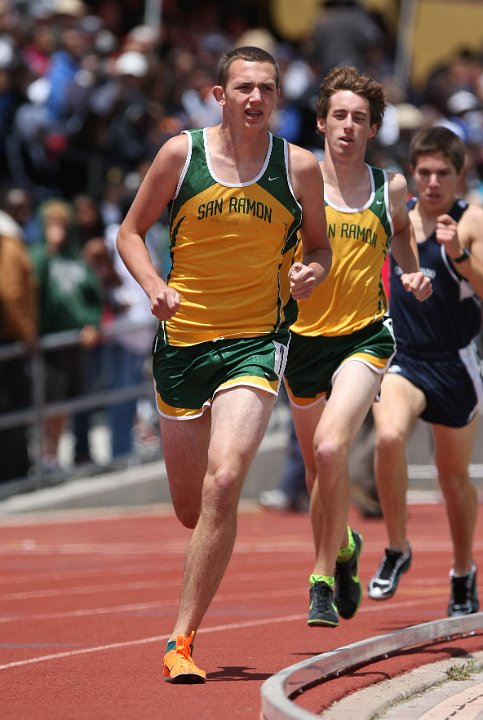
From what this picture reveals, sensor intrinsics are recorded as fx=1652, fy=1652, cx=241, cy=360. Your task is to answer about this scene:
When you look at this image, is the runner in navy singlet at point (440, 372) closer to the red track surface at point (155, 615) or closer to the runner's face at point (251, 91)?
the red track surface at point (155, 615)

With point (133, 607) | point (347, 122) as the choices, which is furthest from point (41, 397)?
point (347, 122)

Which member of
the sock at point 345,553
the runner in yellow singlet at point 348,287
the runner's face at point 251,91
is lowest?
the sock at point 345,553

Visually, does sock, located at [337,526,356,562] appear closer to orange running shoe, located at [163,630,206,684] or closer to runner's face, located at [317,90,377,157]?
orange running shoe, located at [163,630,206,684]

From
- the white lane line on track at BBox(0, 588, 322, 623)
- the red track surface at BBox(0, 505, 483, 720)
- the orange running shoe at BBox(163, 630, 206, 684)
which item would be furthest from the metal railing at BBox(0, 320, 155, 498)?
the orange running shoe at BBox(163, 630, 206, 684)

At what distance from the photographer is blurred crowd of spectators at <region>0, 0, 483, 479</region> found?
15.0 meters

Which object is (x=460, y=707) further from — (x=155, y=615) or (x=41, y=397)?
(x=41, y=397)

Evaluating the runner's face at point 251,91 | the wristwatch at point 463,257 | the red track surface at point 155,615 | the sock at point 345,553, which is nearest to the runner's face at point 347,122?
the wristwatch at point 463,257

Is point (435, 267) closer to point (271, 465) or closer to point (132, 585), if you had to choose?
point (132, 585)

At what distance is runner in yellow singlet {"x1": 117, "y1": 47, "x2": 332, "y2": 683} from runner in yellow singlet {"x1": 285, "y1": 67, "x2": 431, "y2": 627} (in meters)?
0.94

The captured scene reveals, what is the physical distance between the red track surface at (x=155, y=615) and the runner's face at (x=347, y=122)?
7.73 feet

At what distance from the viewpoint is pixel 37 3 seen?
782 inches

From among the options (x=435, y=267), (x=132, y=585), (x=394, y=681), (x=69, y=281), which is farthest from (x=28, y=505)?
(x=394, y=681)

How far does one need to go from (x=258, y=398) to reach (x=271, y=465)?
34.4ft

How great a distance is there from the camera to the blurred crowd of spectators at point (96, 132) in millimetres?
15000
